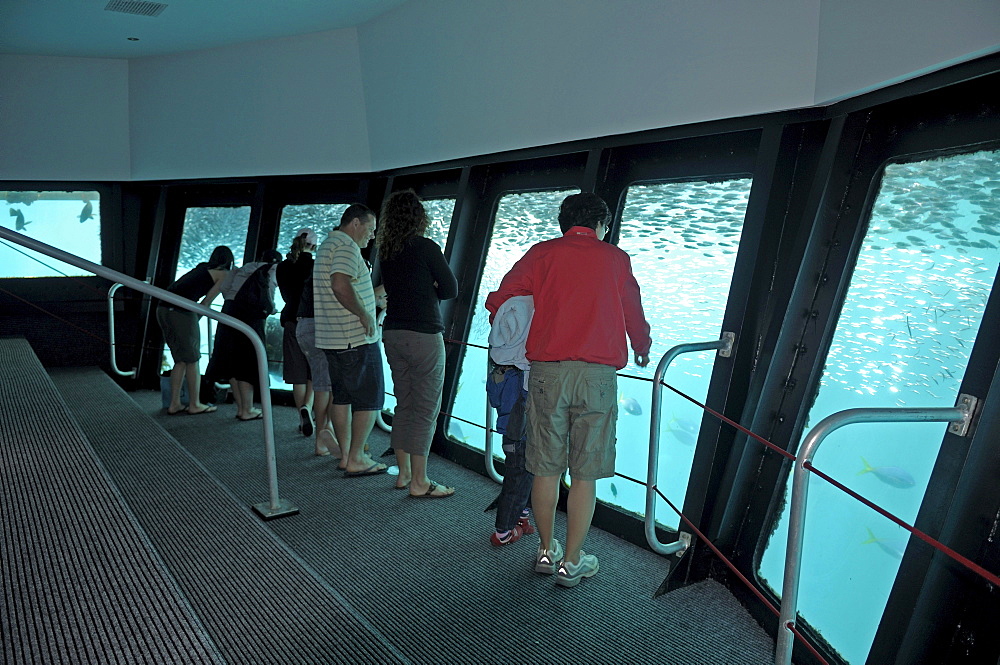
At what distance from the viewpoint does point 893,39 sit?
6.70 ft

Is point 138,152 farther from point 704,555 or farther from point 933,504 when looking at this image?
point 933,504

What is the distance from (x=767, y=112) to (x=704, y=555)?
160 centimetres

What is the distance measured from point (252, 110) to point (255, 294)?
1.40 metres

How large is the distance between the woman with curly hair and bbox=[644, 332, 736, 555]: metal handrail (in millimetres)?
1172

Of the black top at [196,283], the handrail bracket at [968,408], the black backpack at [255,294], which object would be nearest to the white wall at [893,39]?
the handrail bracket at [968,408]

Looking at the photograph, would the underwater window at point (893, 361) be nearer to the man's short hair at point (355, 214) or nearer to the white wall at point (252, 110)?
the man's short hair at point (355, 214)

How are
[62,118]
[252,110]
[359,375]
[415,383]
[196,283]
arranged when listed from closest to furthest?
[415,383] → [359,375] → [196,283] → [252,110] → [62,118]

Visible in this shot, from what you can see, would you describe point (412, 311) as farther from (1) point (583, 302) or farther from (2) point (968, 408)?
(2) point (968, 408)

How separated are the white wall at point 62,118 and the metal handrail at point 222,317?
3641 mm

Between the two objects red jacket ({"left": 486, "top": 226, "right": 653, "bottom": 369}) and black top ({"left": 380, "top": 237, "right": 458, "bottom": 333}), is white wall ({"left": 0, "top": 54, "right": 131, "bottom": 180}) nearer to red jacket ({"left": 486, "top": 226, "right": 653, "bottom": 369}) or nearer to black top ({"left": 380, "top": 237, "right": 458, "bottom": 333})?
black top ({"left": 380, "top": 237, "right": 458, "bottom": 333})

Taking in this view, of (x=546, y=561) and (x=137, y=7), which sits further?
(x=137, y=7)

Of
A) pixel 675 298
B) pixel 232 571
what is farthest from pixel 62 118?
pixel 675 298

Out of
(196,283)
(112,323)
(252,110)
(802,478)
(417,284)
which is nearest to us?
(802,478)

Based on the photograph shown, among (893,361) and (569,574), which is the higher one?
(893,361)
